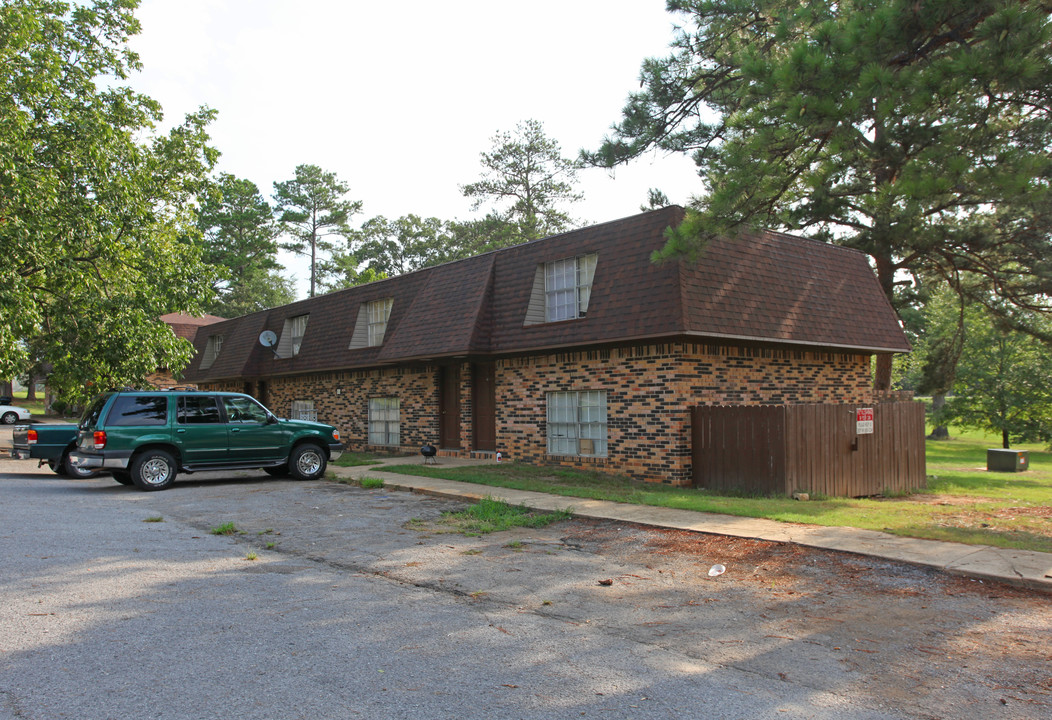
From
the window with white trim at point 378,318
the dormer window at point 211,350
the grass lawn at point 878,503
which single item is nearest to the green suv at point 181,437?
the grass lawn at point 878,503

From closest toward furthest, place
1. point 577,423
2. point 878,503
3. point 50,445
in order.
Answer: point 878,503, point 577,423, point 50,445

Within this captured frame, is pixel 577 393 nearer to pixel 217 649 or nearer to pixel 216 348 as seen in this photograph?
pixel 217 649

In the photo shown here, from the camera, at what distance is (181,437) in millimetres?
14383

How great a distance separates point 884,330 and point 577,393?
785 centimetres

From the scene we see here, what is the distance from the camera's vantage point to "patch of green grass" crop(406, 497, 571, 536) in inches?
396

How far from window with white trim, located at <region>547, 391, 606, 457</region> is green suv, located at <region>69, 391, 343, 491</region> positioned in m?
5.26

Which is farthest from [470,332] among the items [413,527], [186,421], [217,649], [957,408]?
[957,408]

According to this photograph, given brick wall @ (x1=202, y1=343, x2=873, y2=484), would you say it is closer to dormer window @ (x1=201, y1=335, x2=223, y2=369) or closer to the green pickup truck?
the green pickup truck

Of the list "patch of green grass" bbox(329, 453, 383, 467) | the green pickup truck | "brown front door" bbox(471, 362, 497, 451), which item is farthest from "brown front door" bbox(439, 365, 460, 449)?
the green pickup truck

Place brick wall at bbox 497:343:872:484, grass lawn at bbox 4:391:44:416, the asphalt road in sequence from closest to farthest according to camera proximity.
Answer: the asphalt road < brick wall at bbox 497:343:872:484 < grass lawn at bbox 4:391:44:416

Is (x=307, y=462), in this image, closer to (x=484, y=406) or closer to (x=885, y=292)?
(x=484, y=406)

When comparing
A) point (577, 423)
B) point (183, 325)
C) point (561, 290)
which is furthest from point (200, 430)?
point (183, 325)

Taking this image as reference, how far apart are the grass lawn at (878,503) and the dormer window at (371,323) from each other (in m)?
6.64

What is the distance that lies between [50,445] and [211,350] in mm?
16801
